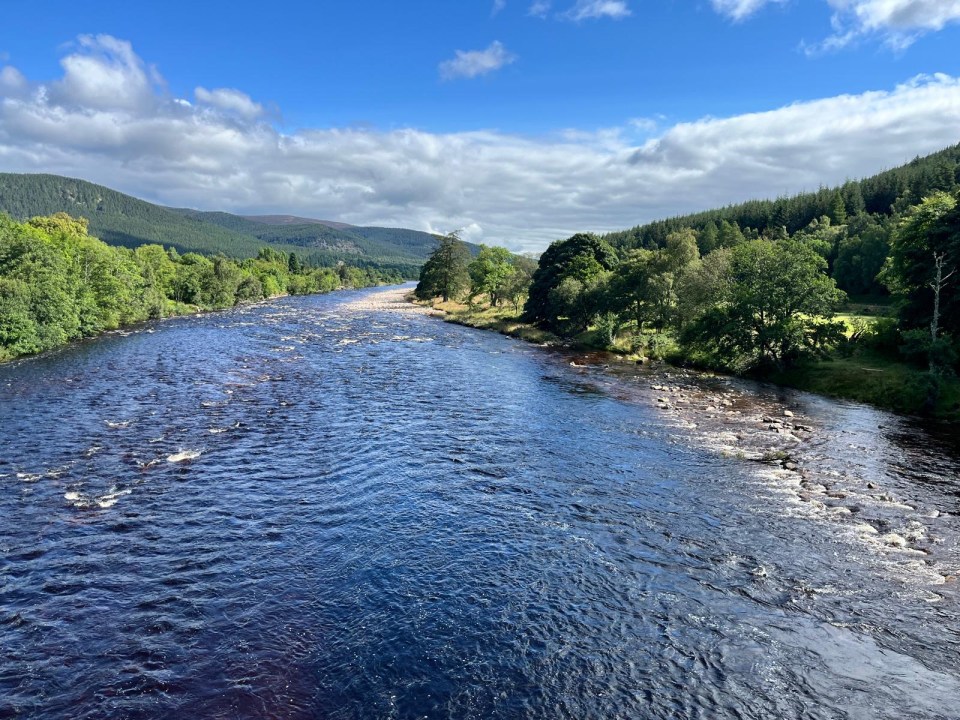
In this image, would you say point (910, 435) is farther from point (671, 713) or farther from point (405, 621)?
point (405, 621)

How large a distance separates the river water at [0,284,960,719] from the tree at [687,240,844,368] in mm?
15911

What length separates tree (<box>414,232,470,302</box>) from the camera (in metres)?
156

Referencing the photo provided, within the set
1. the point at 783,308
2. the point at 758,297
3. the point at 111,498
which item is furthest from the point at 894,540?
the point at 783,308

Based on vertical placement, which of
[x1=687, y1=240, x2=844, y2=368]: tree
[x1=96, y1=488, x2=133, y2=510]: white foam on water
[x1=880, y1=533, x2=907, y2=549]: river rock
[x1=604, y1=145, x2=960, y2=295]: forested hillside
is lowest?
[x1=96, y1=488, x2=133, y2=510]: white foam on water

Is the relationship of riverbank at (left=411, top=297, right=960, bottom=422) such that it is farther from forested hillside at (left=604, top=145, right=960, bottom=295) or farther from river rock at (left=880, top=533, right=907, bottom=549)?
forested hillside at (left=604, top=145, right=960, bottom=295)

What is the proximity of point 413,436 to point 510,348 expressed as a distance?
43444 millimetres

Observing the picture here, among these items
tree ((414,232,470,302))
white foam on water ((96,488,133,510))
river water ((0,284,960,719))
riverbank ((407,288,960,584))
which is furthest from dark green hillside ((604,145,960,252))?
white foam on water ((96,488,133,510))

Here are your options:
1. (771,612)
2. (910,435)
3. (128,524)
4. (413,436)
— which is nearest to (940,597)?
(771,612)

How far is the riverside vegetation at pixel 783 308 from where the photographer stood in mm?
46438

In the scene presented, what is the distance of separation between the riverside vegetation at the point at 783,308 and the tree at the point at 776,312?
12 centimetres

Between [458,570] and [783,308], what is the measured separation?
47260mm

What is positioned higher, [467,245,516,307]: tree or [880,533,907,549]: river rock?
[467,245,516,307]: tree

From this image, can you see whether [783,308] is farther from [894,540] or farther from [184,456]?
[184,456]

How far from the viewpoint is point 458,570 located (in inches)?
766
